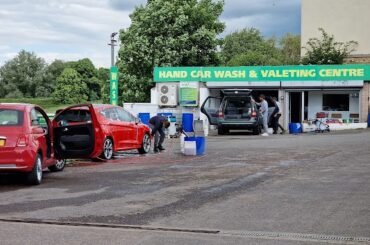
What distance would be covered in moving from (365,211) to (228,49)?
87.2 m

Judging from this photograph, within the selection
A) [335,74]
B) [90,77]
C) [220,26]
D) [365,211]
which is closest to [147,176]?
[365,211]

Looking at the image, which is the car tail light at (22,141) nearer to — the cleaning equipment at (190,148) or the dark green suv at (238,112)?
the cleaning equipment at (190,148)

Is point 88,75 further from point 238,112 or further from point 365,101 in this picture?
point 238,112

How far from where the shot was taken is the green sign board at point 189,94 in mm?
33062

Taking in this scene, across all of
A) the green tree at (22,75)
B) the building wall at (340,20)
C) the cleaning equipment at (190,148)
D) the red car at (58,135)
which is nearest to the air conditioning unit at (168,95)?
the red car at (58,135)

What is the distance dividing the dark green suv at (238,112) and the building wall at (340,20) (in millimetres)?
22328

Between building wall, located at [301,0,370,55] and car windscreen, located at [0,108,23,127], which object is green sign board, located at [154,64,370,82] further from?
car windscreen, located at [0,108,23,127]

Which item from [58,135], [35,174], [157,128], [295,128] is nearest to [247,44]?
[295,128]

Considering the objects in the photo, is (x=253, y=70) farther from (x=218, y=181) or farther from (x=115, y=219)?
(x=115, y=219)

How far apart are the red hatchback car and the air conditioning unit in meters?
14.5

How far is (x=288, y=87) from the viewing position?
32.2 metres

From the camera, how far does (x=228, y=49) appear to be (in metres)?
94.2

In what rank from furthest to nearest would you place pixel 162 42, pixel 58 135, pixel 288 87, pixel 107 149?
pixel 162 42, pixel 288 87, pixel 107 149, pixel 58 135

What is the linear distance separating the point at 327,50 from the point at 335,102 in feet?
37.8
